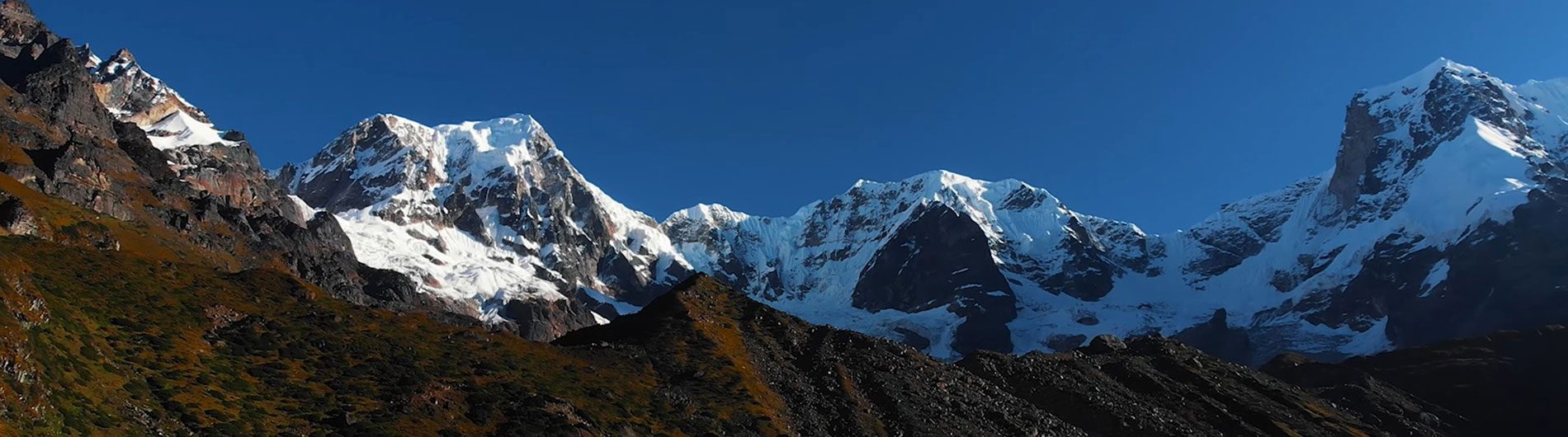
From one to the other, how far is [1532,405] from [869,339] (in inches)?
4800

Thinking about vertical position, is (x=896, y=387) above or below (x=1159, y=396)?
below

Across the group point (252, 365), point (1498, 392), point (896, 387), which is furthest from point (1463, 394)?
point (252, 365)

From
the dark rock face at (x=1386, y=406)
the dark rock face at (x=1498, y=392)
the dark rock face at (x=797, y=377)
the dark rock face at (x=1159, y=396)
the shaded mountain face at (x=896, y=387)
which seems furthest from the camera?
the dark rock face at (x=1498, y=392)

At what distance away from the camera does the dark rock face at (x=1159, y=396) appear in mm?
121188

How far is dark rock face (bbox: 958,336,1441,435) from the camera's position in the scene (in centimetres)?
12119

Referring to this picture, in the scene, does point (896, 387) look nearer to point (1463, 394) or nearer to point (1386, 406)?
point (1386, 406)

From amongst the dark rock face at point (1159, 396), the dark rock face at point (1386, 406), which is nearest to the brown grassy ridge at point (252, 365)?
the dark rock face at point (1159, 396)

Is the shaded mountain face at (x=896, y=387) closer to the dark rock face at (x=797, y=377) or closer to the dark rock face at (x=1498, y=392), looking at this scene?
the dark rock face at (x=797, y=377)

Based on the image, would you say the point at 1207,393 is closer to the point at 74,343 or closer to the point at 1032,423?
the point at 1032,423

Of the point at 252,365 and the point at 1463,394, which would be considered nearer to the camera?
the point at 252,365

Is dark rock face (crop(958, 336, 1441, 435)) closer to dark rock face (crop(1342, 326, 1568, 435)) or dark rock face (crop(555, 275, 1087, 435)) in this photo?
dark rock face (crop(555, 275, 1087, 435))

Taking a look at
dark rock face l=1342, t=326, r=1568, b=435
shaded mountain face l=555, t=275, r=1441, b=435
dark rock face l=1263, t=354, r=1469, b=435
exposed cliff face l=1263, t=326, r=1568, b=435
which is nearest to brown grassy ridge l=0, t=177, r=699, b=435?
shaded mountain face l=555, t=275, r=1441, b=435

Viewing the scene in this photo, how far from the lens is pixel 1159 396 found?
135 m

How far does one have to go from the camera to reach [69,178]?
19425 cm
